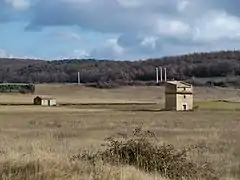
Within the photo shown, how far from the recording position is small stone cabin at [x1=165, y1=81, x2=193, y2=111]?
88250 millimetres

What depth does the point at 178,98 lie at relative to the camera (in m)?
89.7

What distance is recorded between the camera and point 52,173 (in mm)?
9922

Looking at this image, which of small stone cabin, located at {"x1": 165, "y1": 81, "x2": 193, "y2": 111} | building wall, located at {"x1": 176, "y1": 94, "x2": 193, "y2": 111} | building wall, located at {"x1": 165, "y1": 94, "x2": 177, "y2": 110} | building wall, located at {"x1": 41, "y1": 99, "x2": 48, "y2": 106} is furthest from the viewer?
building wall, located at {"x1": 41, "y1": 99, "x2": 48, "y2": 106}

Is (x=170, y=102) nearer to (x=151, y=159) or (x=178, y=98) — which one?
(x=178, y=98)

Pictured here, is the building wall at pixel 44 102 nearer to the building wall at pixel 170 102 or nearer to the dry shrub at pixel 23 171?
the building wall at pixel 170 102

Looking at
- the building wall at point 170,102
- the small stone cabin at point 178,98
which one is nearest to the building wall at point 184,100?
the small stone cabin at point 178,98

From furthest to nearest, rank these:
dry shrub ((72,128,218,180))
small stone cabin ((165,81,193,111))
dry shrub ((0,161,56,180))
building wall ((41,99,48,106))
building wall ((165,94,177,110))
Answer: building wall ((41,99,48,106)) → small stone cabin ((165,81,193,111)) → building wall ((165,94,177,110)) → dry shrub ((72,128,218,180)) → dry shrub ((0,161,56,180))

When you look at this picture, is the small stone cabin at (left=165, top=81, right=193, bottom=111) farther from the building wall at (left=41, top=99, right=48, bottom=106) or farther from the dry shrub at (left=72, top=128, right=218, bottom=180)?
the dry shrub at (left=72, top=128, right=218, bottom=180)

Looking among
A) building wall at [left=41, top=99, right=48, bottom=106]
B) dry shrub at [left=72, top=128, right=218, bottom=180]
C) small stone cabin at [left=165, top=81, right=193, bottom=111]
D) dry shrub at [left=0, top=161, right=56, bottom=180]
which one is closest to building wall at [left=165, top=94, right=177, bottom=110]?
small stone cabin at [left=165, top=81, right=193, bottom=111]

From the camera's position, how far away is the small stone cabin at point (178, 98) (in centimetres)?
8825

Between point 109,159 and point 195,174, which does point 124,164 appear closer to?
point 109,159

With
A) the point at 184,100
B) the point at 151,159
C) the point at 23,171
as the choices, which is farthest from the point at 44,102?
the point at 23,171

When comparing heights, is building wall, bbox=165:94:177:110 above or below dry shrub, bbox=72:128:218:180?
below

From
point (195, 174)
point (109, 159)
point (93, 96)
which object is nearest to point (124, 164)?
point (109, 159)
